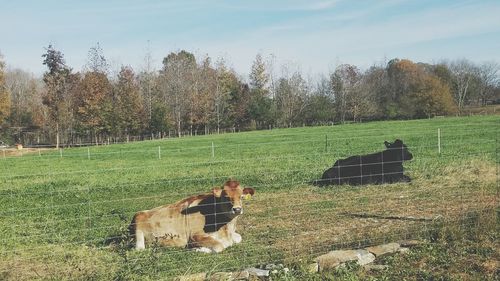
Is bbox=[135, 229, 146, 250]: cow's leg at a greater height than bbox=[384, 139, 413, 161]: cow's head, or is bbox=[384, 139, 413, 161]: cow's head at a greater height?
bbox=[384, 139, 413, 161]: cow's head

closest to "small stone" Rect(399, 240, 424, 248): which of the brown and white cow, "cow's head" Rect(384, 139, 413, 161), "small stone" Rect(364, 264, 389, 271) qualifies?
"small stone" Rect(364, 264, 389, 271)

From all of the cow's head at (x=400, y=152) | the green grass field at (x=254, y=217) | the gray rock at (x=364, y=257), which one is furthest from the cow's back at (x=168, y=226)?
the cow's head at (x=400, y=152)

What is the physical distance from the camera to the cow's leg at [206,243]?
23.2 feet

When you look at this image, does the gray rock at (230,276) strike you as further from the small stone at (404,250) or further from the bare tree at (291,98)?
the bare tree at (291,98)

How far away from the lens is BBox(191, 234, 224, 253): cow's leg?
7.08 metres

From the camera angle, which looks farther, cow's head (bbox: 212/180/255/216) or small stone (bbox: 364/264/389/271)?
cow's head (bbox: 212/180/255/216)

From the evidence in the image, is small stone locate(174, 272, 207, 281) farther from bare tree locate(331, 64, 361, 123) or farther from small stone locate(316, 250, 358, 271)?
bare tree locate(331, 64, 361, 123)

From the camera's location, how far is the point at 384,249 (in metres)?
6.43

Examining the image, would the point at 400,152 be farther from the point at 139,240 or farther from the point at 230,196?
the point at 139,240

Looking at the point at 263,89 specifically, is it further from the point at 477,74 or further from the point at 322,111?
the point at 477,74

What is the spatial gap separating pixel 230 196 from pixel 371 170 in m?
7.45

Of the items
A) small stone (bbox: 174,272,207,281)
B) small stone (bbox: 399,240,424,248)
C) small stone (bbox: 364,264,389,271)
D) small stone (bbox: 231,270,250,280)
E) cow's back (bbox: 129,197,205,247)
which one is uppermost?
cow's back (bbox: 129,197,205,247)

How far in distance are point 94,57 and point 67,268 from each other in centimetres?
6934

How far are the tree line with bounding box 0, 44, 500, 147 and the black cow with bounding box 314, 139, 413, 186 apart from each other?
52608mm
